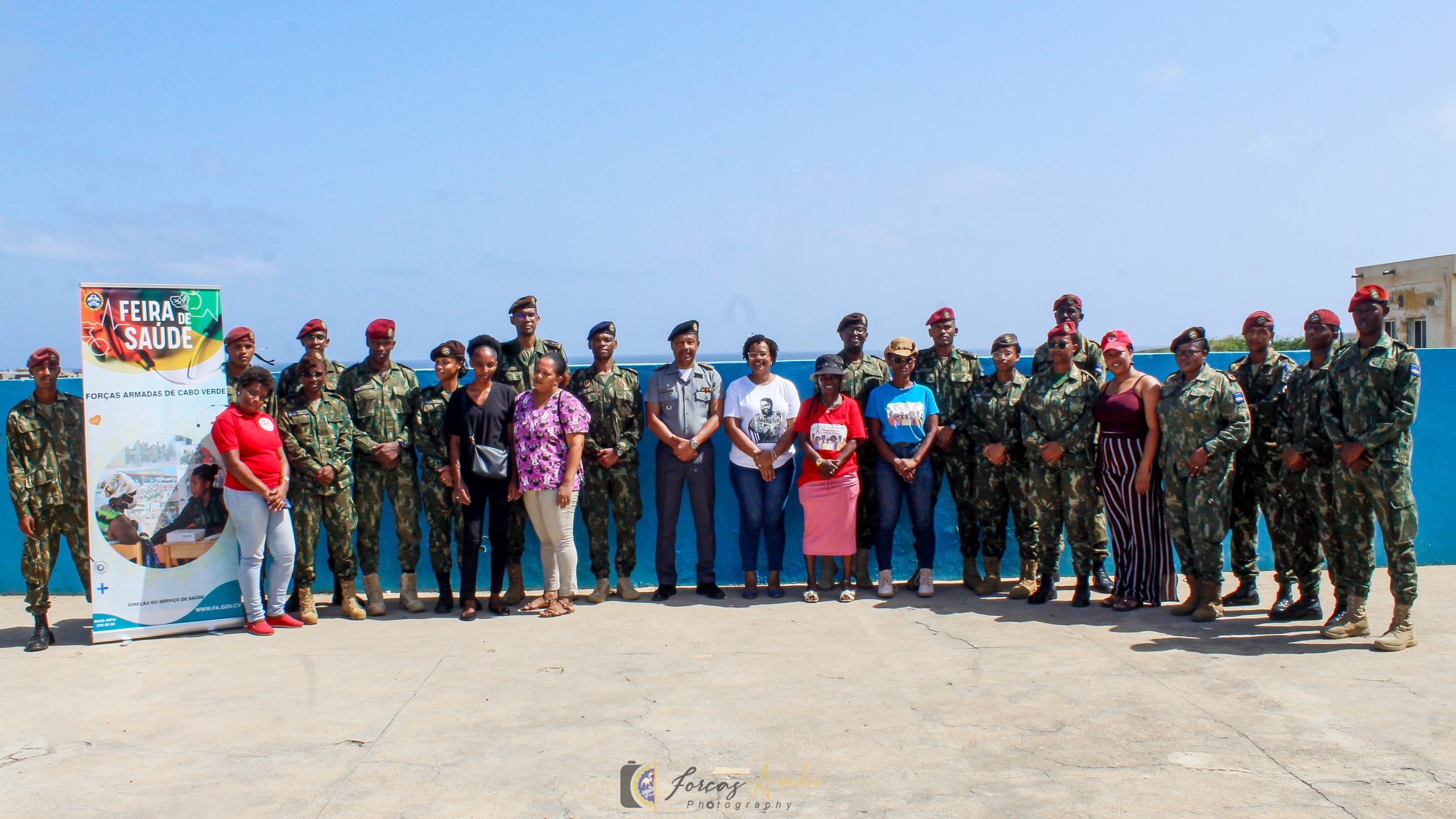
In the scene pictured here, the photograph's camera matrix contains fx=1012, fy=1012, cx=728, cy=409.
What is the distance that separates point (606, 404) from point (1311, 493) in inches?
168

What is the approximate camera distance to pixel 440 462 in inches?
256

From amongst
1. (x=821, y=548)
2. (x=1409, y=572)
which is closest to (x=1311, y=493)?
(x=1409, y=572)

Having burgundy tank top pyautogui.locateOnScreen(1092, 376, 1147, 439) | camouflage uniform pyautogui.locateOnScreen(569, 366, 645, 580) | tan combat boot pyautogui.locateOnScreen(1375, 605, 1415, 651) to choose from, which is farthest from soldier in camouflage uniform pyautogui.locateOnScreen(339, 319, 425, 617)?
tan combat boot pyautogui.locateOnScreen(1375, 605, 1415, 651)

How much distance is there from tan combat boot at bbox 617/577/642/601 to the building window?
22.2m

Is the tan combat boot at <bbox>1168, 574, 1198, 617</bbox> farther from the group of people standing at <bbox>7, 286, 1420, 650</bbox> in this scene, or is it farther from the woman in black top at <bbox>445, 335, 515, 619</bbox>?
the woman in black top at <bbox>445, 335, 515, 619</bbox>

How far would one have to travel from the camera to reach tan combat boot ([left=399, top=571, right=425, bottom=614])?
666 cm

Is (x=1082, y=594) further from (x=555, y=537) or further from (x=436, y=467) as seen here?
(x=436, y=467)

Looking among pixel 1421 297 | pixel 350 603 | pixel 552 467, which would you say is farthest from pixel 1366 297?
pixel 1421 297

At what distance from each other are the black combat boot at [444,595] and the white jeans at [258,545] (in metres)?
0.90

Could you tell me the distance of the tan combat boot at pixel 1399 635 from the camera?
5.20m

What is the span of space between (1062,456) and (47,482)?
6095mm

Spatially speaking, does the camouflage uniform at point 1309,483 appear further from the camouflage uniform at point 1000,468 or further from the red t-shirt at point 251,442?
the red t-shirt at point 251,442

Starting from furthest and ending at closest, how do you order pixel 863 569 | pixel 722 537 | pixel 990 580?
pixel 722 537, pixel 863 569, pixel 990 580

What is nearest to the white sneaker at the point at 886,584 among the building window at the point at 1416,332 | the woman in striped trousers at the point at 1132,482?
the woman in striped trousers at the point at 1132,482
